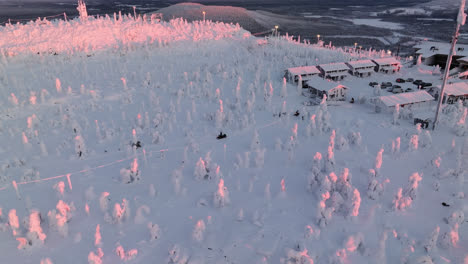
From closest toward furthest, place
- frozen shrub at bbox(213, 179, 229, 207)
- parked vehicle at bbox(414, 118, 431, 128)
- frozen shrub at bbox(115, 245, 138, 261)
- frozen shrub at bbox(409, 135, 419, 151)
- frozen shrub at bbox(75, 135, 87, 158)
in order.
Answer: frozen shrub at bbox(115, 245, 138, 261) → frozen shrub at bbox(213, 179, 229, 207) → frozen shrub at bbox(75, 135, 87, 158) → frozen shrub at bbox(409, 135, 419, 151) → parked vehicle at bbox(414, 118, 431, 128)

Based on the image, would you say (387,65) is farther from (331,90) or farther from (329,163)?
(329,163)

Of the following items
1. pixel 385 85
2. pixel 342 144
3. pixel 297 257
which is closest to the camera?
pixel 297 257

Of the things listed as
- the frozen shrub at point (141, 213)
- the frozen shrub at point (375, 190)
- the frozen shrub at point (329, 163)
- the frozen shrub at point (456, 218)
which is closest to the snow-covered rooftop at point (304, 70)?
the frozen shrub at point (329, 163)

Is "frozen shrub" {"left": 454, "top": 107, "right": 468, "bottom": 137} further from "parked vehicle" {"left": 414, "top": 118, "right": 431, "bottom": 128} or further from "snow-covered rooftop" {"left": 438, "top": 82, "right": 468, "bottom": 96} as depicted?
"snow-covered rooftop" {"left": 438, "top": 82, "right": 468, "bottom": 96}

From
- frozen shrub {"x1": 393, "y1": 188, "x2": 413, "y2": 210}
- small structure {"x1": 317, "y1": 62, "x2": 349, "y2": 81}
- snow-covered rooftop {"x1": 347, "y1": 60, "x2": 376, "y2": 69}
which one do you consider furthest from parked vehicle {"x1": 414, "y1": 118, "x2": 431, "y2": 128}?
snow-covered rooftop {"x1": 347, "y1": 60, "x2": 376, "y2": 69}

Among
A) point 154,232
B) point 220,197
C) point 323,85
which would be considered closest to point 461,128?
point 323,85

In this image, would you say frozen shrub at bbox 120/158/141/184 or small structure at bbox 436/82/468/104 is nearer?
frozen shrub at bbox 120/158/141/184

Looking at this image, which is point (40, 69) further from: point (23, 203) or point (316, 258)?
point (316, 258)

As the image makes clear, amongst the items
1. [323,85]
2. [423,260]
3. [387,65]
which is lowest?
[423,260]
